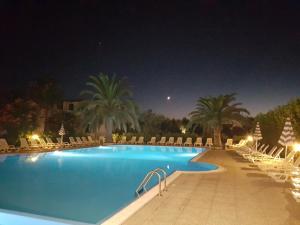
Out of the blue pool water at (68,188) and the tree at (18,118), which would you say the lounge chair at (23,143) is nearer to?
the tree at (18,118)

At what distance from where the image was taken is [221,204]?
262 inches

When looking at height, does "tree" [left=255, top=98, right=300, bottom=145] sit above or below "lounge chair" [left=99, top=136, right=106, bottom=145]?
above

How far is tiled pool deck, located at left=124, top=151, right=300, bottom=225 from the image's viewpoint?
556 cm

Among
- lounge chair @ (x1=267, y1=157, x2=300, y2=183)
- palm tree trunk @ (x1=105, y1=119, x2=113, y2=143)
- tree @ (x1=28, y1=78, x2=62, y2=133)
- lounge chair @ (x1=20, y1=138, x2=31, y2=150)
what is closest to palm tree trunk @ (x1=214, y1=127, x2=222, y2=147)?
palm tree trunk @ (x1=105, y1=119, x2=113, y2=143)

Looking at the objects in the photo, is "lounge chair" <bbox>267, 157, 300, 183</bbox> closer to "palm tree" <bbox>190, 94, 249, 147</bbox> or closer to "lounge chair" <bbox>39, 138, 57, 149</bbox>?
"lounge chair" <bbox>39, 138, 57, 149</bbox>

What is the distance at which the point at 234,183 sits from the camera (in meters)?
9.23

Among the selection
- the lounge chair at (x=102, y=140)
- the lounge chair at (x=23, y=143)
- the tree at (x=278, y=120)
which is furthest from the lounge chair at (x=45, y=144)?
the tree at (x=278, y=120)

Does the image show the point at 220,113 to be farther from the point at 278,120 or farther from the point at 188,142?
the point at 278,120

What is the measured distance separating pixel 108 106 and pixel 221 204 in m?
22.9

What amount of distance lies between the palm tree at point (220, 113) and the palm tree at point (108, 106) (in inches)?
236

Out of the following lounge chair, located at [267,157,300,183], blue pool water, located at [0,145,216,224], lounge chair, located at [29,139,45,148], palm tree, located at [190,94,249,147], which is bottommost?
blue pool water, located at [0,145,216,224]

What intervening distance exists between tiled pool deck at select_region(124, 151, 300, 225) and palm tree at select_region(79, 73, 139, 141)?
1932cm

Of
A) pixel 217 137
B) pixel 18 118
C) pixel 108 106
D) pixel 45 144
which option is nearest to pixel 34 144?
pixel 45 144

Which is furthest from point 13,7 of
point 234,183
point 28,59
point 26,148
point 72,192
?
point 234,183
